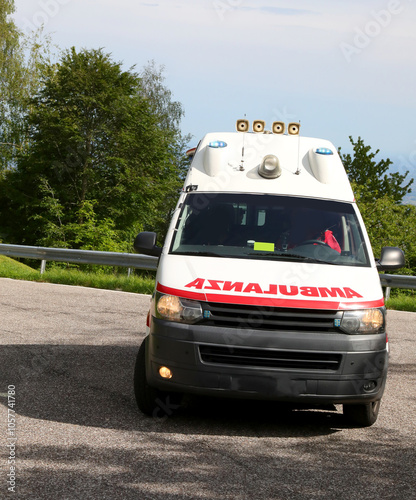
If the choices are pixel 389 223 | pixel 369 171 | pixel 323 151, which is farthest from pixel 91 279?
pixel 369 171

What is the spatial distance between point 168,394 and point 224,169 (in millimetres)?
2288

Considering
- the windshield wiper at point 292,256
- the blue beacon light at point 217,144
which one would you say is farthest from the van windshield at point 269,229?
the blue beacon light at point 217,144

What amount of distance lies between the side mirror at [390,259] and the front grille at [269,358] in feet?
4.47

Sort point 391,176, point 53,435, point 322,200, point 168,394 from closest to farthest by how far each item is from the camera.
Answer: point 53,435 < point 168,394 < point 322,200 < point 391,176

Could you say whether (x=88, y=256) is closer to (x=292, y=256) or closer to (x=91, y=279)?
(x=91, y=279)

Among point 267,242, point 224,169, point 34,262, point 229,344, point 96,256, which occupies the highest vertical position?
point 224,169

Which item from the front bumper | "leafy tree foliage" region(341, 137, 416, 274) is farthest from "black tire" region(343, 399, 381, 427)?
"leafy tree foliage" region(341, 137, 416, 274)

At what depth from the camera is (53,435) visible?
533 cm

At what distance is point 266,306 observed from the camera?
17.8 feet

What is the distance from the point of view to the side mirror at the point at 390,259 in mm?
6480

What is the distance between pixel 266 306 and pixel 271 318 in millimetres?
107

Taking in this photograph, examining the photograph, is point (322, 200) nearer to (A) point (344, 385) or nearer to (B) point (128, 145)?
(A) point (344, 385)

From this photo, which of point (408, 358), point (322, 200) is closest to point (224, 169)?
point (322, 200)

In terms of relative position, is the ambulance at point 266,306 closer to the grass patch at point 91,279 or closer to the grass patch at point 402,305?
the grass patch at point 402,305
